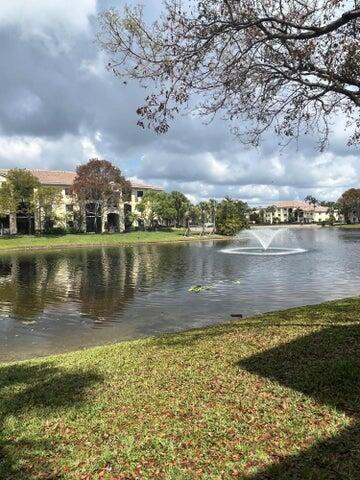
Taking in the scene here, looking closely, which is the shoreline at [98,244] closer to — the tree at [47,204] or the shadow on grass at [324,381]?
the tree at [47,204]

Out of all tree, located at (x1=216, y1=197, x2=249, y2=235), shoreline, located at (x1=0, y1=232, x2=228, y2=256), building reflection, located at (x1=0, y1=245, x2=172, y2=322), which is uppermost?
tree, located at (x1=216, y1=197, x2=249, y2=235)

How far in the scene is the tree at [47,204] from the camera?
270ft

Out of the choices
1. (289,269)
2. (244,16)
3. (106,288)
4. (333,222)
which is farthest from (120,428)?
(333,222)

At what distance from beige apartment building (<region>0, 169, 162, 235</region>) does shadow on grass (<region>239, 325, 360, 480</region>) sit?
78.7 metres

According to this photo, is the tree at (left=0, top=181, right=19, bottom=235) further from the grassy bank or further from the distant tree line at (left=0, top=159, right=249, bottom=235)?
the grassy bank

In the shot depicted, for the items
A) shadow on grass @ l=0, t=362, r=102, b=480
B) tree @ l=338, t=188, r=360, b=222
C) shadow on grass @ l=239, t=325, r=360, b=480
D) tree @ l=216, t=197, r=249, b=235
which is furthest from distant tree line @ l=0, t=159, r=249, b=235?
shadow on grass @ l=239, t=325, r=360, b=480

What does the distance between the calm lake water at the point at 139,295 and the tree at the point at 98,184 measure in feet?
152

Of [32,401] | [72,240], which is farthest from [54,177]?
[32,401]

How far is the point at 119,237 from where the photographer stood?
80812mm

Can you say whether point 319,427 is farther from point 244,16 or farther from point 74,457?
point 244,16

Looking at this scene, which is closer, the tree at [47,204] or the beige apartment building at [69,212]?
the tree at [47,204]

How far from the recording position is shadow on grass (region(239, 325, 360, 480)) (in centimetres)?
460

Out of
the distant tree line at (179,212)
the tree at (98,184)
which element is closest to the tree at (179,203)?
the distant tree line at (179,212)

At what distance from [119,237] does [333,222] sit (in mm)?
107137
